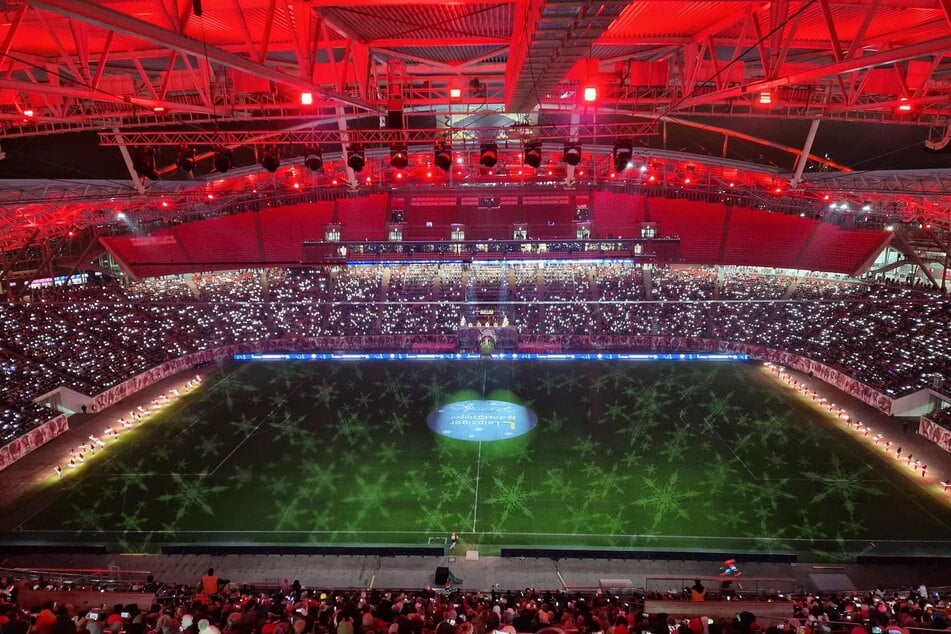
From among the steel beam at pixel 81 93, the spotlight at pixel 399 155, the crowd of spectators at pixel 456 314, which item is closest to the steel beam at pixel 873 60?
the spotlight at pixel 399 155

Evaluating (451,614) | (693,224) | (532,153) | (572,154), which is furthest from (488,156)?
(693,224)

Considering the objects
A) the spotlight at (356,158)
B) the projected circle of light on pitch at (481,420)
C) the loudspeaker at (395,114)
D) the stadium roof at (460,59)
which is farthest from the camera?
the projected circle of light on pitch at (481,420)

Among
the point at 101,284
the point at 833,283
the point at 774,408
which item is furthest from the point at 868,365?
the point at 101,284

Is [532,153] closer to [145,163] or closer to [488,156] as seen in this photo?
[488,156]

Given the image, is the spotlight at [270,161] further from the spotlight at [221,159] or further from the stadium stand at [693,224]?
the stadium stand at [693,224]

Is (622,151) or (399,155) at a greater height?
(622,151)

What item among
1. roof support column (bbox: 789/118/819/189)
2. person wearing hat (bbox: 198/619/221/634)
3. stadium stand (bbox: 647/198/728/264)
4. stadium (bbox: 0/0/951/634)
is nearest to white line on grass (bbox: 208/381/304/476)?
stadium (bbox: 0/0/951/634)
